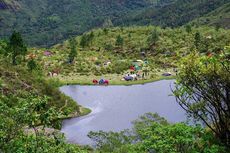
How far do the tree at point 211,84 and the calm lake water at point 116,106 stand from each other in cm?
2794

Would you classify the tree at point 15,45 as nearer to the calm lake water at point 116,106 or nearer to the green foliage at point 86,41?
the calm lake water at point 116,106

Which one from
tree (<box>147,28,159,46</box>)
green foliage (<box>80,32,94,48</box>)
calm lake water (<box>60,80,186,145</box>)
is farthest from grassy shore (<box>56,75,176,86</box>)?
green foliage (<box>80,32,94,48</box>)

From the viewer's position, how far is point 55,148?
20.3 metres

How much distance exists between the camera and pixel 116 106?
90.1 meters

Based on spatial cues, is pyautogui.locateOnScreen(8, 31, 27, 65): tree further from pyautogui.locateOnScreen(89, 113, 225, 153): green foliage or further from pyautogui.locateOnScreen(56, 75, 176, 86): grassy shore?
pyautogui.locateOnScreen(89, 113, 225, 153): green foliage

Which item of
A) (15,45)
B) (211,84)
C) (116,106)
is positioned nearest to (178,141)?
(211,84)

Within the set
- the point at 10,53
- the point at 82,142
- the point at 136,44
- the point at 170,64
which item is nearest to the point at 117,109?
the point at 82,142

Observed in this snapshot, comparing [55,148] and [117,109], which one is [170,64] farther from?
[55,148]

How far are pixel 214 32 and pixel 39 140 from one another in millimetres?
147229

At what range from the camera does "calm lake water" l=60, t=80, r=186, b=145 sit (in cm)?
7131

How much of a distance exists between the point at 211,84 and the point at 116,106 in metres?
64.6

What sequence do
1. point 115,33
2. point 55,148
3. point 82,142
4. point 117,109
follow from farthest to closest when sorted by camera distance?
point 115,33
point 117,109
point 82,142
point 55,148

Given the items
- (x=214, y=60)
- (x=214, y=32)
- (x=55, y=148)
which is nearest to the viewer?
(x=55, y=148)

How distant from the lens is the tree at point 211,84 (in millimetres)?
25156
